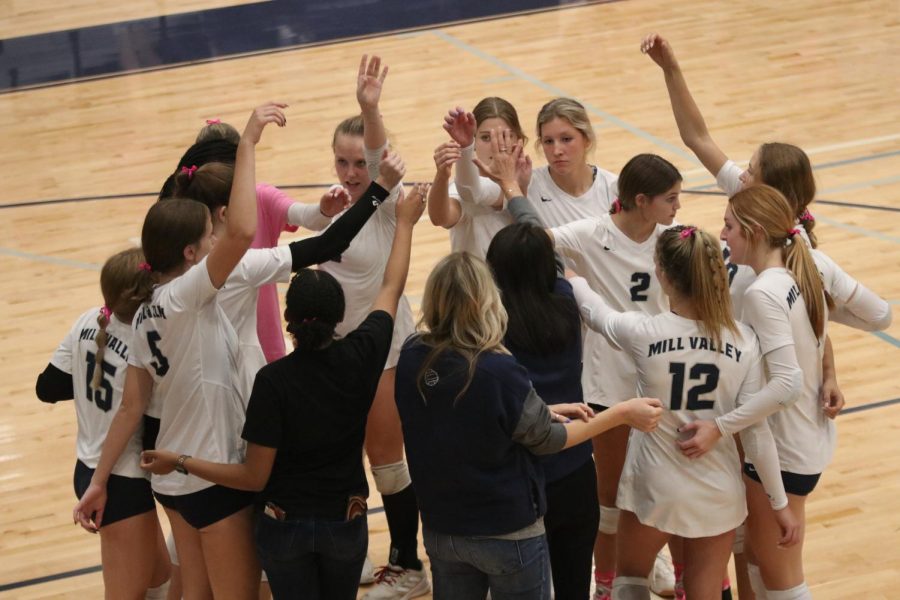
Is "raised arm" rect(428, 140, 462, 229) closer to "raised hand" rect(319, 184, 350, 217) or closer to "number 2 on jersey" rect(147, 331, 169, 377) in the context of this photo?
"raised hand" rect(319, 184, 350, 217)

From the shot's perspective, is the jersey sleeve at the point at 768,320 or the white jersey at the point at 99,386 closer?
the jersey sleeve at the point at 768,320

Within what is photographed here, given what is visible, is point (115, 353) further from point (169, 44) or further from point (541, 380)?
point (169, 44)

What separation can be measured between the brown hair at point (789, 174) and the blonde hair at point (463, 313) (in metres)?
1.31

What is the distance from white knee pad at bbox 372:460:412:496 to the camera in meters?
4.76

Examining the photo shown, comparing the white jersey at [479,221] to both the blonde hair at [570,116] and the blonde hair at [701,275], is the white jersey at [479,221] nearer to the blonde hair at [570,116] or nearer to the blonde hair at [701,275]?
the blonde hair at [570,116]

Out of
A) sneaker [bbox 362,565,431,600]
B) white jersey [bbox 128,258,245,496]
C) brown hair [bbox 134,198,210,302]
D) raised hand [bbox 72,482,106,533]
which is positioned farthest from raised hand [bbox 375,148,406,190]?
sneaker [bbox 362,565,431,600]

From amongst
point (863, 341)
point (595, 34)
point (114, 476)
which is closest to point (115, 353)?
point (114, 476)

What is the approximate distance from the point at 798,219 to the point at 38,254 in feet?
19.8

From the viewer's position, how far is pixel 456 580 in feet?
11.8

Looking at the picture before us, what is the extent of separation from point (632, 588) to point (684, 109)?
1947 mm

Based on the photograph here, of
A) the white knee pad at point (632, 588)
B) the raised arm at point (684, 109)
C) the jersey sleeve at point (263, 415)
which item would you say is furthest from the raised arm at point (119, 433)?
the raised arm at point (684, 109)

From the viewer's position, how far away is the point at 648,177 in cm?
424

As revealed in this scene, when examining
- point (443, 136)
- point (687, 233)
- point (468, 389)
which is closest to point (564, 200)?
point (687, 233)

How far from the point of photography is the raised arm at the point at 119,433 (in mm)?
3797
